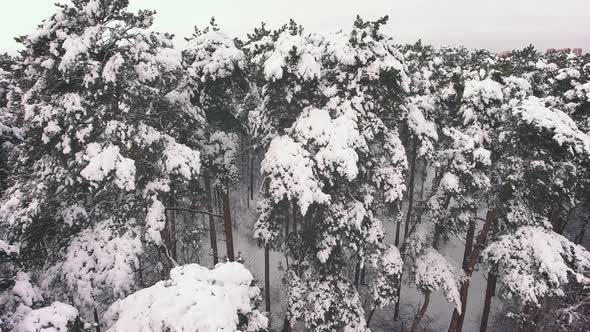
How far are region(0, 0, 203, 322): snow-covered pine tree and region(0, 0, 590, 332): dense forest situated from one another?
0.05m

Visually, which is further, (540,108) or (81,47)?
(540,108)

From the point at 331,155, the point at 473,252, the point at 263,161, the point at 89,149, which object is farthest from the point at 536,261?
the point at 89,149

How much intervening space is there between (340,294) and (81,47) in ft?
35.9

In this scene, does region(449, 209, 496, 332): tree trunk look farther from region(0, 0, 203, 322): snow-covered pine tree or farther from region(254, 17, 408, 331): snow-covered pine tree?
region(0, 0, 203, 322): snow-covered pine tree

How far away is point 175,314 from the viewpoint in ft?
15.7

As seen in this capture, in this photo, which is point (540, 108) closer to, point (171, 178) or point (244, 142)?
point (171, 178)

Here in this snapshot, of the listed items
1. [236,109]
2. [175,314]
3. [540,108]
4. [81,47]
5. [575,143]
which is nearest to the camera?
[175,314]

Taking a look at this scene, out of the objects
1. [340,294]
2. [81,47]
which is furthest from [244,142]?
[81,47]

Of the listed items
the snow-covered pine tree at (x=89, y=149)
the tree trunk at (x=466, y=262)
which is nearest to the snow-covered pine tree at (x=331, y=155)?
the snow-covered pine tree at (x=89, y=149)

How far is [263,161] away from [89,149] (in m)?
4.72

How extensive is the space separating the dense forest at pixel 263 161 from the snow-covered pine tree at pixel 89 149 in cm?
5

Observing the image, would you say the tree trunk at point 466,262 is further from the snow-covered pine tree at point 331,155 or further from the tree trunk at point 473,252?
→ the snow-covered pine tree at point 331,155

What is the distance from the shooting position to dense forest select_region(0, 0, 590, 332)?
28.3 ft

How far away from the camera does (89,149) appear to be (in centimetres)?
862
